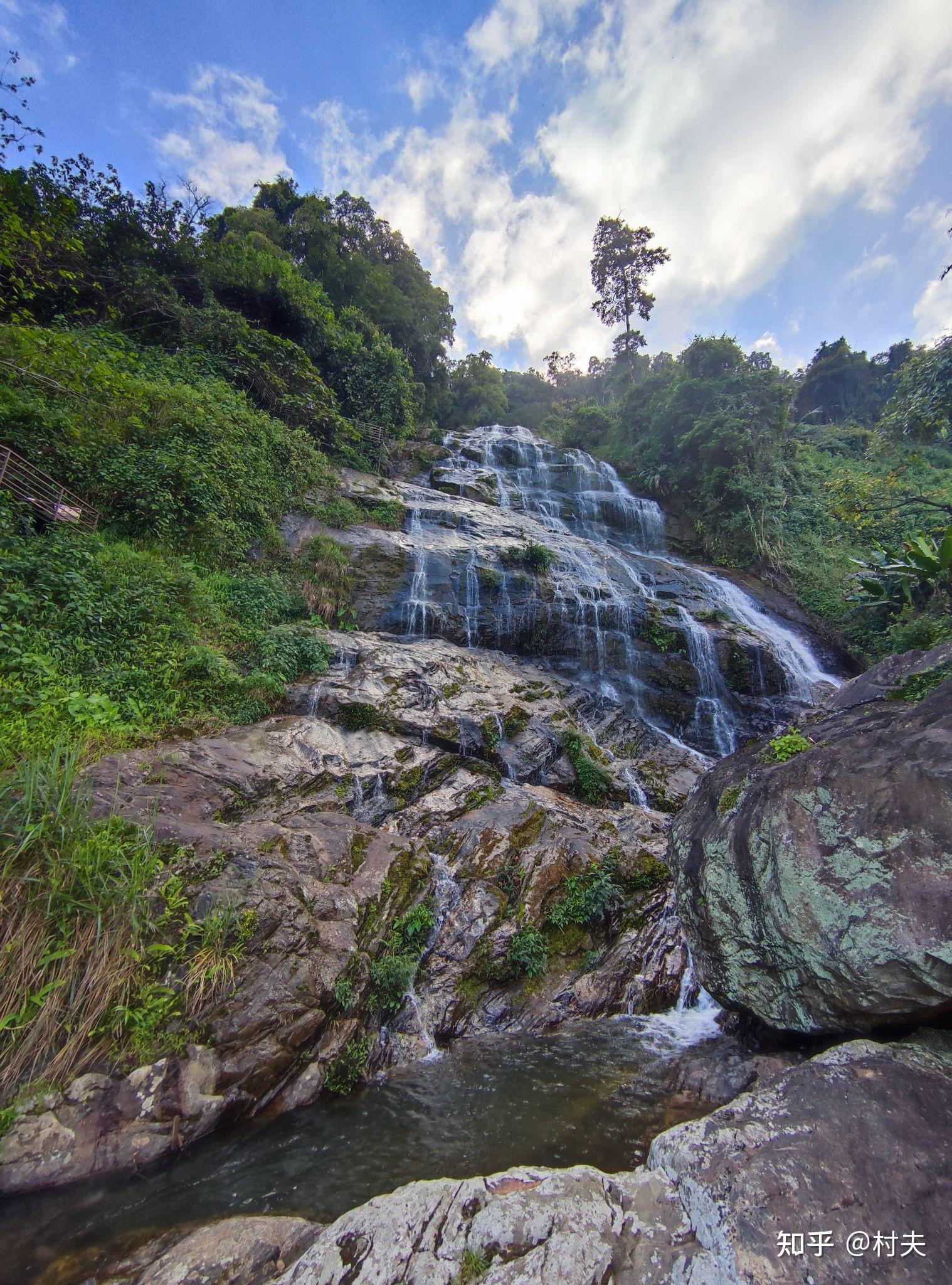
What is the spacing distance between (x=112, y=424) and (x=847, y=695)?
44.8 feet

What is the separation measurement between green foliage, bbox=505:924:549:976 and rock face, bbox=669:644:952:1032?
1968 millimetres

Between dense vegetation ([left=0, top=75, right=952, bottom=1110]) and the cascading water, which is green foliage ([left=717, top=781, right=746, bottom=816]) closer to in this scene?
dense vegetation ([left=0, top=75, right=952, bottom=1110])

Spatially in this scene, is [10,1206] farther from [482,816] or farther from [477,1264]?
[482,816]

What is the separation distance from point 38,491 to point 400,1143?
420 inches

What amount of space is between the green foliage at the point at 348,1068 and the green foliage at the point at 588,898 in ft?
8.69

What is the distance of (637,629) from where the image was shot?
13555mm

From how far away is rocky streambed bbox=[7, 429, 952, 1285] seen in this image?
240 centimetres

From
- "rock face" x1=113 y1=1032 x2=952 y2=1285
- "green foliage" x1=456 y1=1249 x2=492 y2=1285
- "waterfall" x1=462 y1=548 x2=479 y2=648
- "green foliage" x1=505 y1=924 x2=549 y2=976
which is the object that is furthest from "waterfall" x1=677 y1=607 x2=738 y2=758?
"green foliage" x1=456 y1=1249 x2=492 y2=1285

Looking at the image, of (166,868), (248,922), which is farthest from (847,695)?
(166,868)

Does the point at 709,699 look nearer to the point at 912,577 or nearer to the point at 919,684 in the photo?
the point at 912,577

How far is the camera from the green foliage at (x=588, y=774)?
368 inches

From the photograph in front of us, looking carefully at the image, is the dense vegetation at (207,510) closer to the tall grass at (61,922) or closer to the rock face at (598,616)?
the tall grass at (61,922)

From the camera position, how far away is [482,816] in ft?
24.5

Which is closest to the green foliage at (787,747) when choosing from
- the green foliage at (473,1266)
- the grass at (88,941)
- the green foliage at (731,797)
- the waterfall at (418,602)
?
the green foliage at (731,797)
